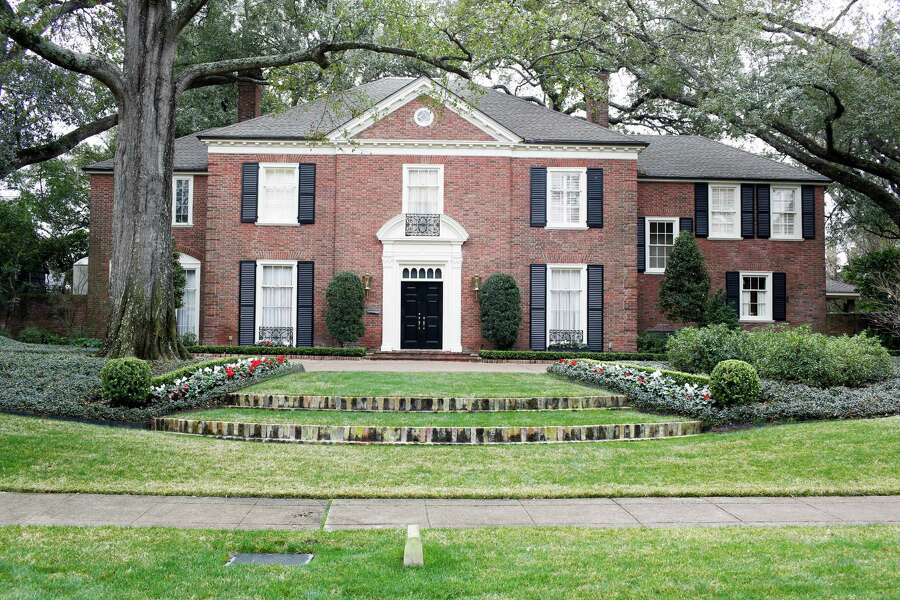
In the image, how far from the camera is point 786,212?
25.3 meters

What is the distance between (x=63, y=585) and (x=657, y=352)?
19843 mm

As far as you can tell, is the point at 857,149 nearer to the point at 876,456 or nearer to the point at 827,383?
the point at 827,383

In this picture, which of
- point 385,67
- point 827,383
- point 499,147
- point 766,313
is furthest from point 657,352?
point 385,67

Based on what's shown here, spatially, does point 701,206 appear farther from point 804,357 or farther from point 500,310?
point 804,357

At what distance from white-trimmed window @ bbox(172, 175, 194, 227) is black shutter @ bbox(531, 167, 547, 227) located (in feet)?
35.4

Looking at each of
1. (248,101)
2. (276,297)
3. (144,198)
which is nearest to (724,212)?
(276,297)

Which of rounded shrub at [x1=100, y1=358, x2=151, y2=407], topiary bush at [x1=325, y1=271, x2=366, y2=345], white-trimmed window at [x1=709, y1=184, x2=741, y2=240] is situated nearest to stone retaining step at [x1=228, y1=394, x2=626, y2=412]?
rounded shrub at [x1=100, y1=358, x2=151, y2=407]

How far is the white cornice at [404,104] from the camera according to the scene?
73.5 feet

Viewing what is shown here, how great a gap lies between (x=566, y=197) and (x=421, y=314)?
5.62m

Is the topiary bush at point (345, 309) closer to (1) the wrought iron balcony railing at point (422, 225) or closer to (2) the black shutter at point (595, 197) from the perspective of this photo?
(1) the wrought iron balcony railing at point (422, 225)

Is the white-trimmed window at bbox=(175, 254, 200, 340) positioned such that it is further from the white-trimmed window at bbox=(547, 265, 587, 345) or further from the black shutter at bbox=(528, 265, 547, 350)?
the white-trimmed window at bbox=(547, 265, 587, 345)

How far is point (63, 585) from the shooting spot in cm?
460

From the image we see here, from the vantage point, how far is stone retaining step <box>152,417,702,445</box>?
10.4 m

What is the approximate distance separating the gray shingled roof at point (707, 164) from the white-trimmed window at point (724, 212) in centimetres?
49
